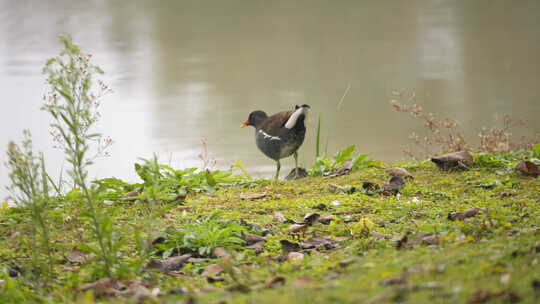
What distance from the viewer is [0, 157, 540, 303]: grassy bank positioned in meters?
1.89

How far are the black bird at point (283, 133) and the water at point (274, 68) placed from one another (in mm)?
961

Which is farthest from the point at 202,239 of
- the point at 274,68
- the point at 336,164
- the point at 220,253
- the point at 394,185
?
the point at 274,68

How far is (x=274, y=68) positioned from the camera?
10.2 m

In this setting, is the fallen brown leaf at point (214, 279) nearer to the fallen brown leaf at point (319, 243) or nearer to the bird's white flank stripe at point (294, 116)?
A: the fallen brown leaf at point (319, 243)

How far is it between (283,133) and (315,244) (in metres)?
2.28

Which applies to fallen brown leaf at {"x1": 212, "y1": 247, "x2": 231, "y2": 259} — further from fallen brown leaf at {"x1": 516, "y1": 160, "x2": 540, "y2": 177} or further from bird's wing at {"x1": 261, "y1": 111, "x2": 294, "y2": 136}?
bird's wing at {"x1": 261, "y1": 111, "x2": 294, "y2": 136}

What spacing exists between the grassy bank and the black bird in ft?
2.14

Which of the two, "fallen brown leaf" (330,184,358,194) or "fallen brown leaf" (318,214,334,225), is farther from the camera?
"fallen brown leaf" (330,184,358,194)

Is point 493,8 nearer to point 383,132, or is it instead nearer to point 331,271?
point 383,132

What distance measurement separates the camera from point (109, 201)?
4035 mm

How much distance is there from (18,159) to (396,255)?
1584 mm

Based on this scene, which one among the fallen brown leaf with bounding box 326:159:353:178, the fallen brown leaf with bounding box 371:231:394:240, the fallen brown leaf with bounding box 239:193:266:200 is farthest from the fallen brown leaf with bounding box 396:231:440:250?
the fallen brown leaf with bounding box 326:159:353:178

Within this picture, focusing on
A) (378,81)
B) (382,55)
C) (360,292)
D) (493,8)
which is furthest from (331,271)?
(493,8)

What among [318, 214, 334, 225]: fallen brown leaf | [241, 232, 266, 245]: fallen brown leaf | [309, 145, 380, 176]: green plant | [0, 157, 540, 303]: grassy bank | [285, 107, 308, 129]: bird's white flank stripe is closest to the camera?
[0, 157, 540, 303]: grassy bank
